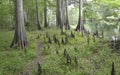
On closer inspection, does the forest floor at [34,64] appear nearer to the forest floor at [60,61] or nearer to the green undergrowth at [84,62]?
the forest floor at [60,61]

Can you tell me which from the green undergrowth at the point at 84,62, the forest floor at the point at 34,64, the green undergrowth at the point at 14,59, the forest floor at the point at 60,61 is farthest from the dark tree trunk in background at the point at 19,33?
the green undergrowth at the point at 84,62

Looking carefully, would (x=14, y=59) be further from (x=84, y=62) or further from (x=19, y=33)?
(x=84, y=62)

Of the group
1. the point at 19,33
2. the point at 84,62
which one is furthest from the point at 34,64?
the point at 19,33

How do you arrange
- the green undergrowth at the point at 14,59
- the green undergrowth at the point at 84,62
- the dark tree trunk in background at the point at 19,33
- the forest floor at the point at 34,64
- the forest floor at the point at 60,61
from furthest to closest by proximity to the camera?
the dark tree trunk in background at the point at 19,33
the green undergrowth at the point at 14,59
the forest floor at the point at 34,64
the forest floor at the point at 60,61
the green undergrowth at the point at 84,62

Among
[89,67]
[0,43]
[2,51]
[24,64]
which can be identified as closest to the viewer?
[89,67]

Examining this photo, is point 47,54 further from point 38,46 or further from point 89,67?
point 89,67

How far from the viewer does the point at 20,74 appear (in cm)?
842

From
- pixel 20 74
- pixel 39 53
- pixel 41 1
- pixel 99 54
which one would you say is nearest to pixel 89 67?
pixel 99 54

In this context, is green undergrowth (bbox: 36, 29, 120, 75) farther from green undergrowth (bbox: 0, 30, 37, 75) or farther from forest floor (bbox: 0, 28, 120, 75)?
green undergrowth (bbox: 0, 30, 37, 75)

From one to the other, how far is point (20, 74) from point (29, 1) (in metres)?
16.4

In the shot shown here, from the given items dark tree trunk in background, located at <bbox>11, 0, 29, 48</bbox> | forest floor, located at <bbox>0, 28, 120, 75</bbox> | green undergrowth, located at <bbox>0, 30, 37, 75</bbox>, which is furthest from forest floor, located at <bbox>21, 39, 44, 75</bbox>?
dark tree trunk in background, located at <bbox>11, 0, 29, 48</bbox>

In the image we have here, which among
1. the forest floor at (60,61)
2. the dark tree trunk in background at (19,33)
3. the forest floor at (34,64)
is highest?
the dark tree trunk in background at (19,33)

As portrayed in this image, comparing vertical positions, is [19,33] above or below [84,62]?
above

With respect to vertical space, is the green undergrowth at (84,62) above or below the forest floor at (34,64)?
above
